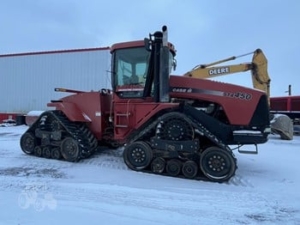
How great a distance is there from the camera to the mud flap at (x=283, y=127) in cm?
1285

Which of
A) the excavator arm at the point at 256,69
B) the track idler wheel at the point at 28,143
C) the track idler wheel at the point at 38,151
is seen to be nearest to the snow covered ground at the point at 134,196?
the track idler wheel at the point at 38,151

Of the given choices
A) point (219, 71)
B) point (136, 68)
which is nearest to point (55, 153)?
point (136, 68)

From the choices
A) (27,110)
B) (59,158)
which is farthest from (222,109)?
(27,110)

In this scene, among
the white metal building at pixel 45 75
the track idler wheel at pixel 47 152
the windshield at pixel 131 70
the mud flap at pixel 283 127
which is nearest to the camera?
the windshield at pixel 131 70

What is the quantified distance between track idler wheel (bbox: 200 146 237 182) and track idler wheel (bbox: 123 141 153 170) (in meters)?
1.04

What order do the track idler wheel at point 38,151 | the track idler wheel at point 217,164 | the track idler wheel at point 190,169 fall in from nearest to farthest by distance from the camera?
the track idler wheel at point 217,164, the track idler wheel at point 190,169, the track idler wheel at point 38,151

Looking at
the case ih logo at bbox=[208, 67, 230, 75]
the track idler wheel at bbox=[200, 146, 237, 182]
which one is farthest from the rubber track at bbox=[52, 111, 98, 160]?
the case ih logo at bbox=[208, 67, 230, 75]

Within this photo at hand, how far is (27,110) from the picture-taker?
20.5 meters

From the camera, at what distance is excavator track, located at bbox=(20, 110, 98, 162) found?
708cm

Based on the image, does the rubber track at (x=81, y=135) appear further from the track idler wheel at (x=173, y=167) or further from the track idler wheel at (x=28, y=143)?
the track idler wheel at (x=173, y=167)

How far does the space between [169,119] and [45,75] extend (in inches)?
627

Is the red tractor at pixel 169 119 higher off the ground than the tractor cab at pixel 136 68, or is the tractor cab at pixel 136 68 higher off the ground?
the tractor cab at pixel 136 68

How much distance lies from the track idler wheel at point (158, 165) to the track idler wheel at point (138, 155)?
11cm

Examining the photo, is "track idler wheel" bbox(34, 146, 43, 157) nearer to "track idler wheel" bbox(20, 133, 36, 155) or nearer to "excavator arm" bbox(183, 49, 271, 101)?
"track idler wheel" bbox(20, 133, 36, 155)
